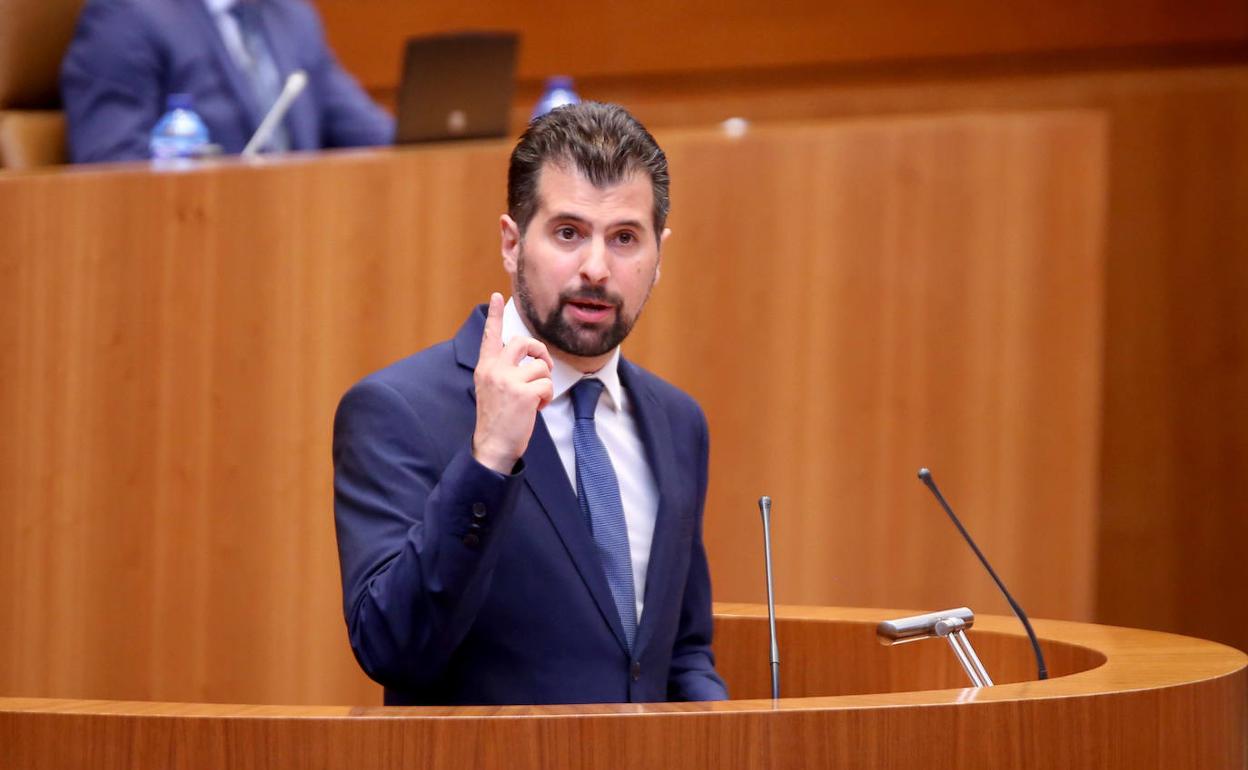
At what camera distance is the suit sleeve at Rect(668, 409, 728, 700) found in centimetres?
207

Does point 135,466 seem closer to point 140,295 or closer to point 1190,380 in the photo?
point 140,295

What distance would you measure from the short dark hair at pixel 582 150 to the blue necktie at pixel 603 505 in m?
0.23

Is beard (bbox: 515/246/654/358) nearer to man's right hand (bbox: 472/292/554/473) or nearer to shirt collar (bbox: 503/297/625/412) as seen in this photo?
shirt collar (bbox: 503/297/625/412)

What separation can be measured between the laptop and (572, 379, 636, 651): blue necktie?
1.65m

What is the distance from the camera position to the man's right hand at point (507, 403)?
1.61 meters

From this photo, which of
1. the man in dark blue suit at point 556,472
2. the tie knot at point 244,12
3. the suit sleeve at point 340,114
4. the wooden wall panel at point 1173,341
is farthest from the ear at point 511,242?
the wooden wall panel at point 1173,341

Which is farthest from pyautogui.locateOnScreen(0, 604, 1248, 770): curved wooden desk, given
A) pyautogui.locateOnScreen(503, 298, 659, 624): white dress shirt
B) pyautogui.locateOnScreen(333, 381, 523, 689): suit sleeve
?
pyautogui.locateOnScreen(503, 298, 659, 624): white dress shirt

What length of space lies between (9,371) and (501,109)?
3.61ft

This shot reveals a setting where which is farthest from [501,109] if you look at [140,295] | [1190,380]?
[1190,380]

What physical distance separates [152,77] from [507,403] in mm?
2320

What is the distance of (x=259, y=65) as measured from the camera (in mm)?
3871

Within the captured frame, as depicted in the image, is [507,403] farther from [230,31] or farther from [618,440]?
[230,31]

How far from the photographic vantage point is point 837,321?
320 cm

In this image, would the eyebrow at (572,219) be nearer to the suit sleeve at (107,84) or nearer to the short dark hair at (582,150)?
the short dark hair at (582,150)
